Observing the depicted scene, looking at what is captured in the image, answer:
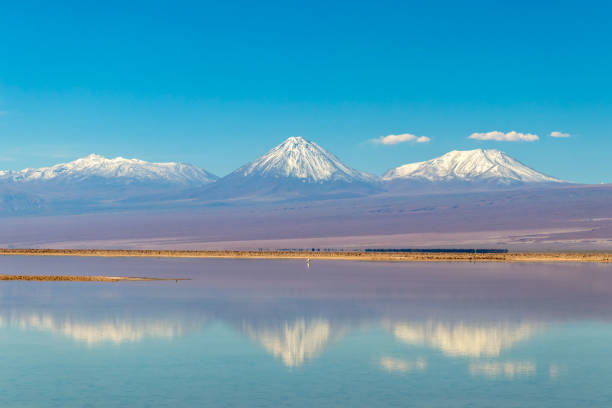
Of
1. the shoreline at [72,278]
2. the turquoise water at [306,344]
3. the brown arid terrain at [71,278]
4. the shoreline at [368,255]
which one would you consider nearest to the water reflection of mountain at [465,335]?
the turquoise water at [306,344]

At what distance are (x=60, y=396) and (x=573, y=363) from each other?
1357 centimetres

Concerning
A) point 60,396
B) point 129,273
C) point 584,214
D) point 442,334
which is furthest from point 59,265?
point 584,214

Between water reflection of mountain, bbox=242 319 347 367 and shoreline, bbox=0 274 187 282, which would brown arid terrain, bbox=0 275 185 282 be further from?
water reflection of mountain, bbox=242 319 347 367

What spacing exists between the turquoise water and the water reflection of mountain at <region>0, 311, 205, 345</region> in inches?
2.8

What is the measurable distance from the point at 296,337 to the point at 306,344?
55.0 inches

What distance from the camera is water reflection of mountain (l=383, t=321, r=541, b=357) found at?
26.3m

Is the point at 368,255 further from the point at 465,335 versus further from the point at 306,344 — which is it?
the point at 306,344

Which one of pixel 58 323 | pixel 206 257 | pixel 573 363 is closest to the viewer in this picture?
pixel 573 363

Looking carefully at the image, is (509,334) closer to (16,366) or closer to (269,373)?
(269,373)

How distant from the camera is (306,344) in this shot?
89.1 ft

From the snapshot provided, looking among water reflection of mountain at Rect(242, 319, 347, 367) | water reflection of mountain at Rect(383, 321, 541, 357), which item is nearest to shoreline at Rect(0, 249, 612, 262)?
water reflection of mountain at Rect(383, 321, 541, 357)

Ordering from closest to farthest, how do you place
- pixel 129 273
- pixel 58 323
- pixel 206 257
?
pixel 58 323 < pixel 129 273 < pixel 206 257

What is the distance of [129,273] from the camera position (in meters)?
56.7

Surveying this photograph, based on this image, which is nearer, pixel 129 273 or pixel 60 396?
pixel 60 396
